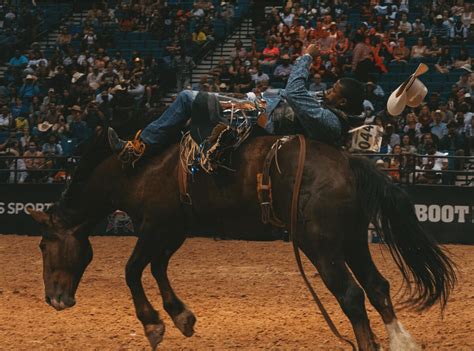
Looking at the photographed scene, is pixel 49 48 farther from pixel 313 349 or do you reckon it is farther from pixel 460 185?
pixel 313 349

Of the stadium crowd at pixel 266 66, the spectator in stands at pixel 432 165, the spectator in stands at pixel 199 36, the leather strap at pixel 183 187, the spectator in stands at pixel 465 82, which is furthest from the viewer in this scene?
the spectator in stands at pixel 199 36

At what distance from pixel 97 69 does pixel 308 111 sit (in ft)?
53.1

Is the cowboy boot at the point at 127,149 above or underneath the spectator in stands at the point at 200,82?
above

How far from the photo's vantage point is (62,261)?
7977 mm

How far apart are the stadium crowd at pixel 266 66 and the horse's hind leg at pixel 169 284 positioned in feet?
27.6

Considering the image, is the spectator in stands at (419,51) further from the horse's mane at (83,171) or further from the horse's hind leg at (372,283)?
the horse's hind leg at (372,283)

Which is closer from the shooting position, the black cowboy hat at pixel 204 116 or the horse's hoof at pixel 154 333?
the black cowboy hat at pixel 204 116

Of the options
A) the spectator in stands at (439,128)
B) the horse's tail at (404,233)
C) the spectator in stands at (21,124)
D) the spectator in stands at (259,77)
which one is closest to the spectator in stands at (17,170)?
the spectator in stands at (21,124)

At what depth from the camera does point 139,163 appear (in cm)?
752

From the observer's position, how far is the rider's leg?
7.40 metres

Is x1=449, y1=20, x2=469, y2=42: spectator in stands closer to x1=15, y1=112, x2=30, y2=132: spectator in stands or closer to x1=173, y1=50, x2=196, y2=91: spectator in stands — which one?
x1=173, y1=50, x2=196, y2=91: spectator in stands

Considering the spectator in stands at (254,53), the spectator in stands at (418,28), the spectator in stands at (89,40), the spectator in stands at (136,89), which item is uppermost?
the spectator in stands at (418,28)

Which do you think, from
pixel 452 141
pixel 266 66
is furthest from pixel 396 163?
pixel 266 66

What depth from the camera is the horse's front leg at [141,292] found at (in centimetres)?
743
